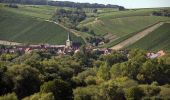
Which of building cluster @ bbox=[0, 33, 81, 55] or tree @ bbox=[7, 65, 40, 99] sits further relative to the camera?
building cluster @ bbox=[0, 33, 81, 55]

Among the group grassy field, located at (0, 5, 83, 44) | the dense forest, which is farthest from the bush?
grassy field, located at (0, 5, 83, 44)

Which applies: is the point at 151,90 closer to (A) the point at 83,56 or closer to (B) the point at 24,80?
(B) the point at 24,80

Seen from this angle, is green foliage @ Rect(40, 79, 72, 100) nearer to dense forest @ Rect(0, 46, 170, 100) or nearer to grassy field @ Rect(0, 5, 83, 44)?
dense forest @ Rect(0, 46, 170, 100)

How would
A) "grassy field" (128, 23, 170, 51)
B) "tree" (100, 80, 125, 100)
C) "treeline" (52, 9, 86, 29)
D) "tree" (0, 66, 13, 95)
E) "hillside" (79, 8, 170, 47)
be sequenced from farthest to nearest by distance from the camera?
1. "treeline" (52, 9, 86, 29)
2. "hillside" (79, 8, 170, 47)
3. "grassy field" (128, 23, 170, 51)
4. "tree" (0, 66, 13, 95)
5. "tree" (100, 80, 125, 100)

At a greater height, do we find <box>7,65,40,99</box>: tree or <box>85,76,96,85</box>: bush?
<box>7,65,40,99</box>: tree

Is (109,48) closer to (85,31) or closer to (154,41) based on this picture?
(154,41)

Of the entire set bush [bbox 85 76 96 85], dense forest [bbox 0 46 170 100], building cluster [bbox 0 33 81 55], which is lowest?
building cluster [bbox 0 33 81 55]

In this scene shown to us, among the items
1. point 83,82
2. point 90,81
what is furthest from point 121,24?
point 83,82
